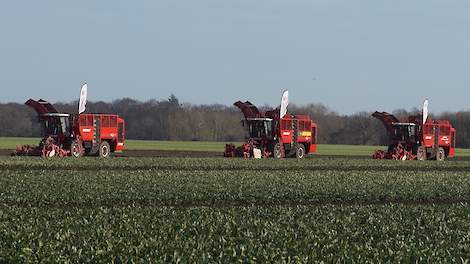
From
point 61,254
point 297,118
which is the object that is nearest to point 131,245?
point 61,254

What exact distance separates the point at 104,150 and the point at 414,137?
900 inches

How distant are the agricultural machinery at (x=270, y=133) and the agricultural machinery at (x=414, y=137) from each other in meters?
7.24

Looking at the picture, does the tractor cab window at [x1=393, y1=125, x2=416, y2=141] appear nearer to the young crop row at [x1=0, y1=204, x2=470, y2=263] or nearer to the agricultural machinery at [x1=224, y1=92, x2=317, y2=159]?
the agricultural machinery at [x1=224, y1=92, x2=317, y2=159]

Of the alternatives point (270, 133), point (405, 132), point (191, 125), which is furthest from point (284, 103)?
point (191, 125)

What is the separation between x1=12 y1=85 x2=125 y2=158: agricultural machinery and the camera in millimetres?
54531

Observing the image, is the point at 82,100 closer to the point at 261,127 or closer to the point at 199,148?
the point at 261,127

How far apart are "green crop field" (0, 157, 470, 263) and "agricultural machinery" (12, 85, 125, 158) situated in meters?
15.0

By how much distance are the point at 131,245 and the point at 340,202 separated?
1482 cm

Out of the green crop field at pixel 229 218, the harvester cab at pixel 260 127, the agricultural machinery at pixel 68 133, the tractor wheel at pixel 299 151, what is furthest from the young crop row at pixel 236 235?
the tractor wheel at pixel 299 151

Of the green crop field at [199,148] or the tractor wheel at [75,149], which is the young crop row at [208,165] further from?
the green crop field at [199,148]

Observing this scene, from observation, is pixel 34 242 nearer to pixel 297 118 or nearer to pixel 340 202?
pixel 340 202

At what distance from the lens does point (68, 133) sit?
180ft

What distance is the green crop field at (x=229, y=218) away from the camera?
609 inches

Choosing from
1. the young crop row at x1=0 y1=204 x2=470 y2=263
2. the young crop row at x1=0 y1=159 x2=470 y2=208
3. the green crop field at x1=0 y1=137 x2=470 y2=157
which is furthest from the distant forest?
the young crop row at x1=0 y1=204 x2=470 y2=263
